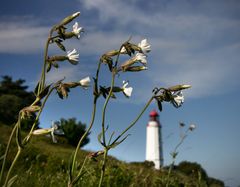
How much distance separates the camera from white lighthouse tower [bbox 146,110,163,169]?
47.2 m

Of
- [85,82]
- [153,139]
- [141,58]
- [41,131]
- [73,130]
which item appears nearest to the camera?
[41,131]

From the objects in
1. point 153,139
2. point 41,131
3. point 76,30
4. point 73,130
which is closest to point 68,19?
point 76,30

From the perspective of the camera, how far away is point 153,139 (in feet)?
155

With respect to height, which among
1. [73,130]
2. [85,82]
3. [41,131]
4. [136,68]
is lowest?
[41,131]

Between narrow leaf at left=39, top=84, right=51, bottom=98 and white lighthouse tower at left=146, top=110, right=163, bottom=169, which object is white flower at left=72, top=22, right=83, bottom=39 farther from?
white lighthouse tower at left=146, top=110, right=163, bottom=169

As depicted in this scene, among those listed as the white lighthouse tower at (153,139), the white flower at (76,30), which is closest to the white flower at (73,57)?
the white flower at (76,30)

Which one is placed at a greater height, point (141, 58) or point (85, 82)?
point (141, 58)

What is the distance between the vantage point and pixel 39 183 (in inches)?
148

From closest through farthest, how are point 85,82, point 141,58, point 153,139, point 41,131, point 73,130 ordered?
point 41,131 < point 85,82 < point 141,58 < point 73,130 < point 153,139

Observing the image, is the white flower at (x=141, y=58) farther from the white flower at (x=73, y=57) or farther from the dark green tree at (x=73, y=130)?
the dark green tree at (x=73, y=130)

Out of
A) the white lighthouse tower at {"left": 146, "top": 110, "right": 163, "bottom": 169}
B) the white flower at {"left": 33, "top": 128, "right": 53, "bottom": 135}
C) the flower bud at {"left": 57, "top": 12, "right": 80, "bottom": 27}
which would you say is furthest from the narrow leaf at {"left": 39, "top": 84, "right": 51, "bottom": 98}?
the white lighthouse tower at {"left": 146, "top": 110, "right": 163, "bottom": 169}

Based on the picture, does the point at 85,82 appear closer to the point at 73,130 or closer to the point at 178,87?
the point at 178,87

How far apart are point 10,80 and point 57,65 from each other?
53600mm

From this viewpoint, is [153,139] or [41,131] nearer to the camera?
[41,131]
